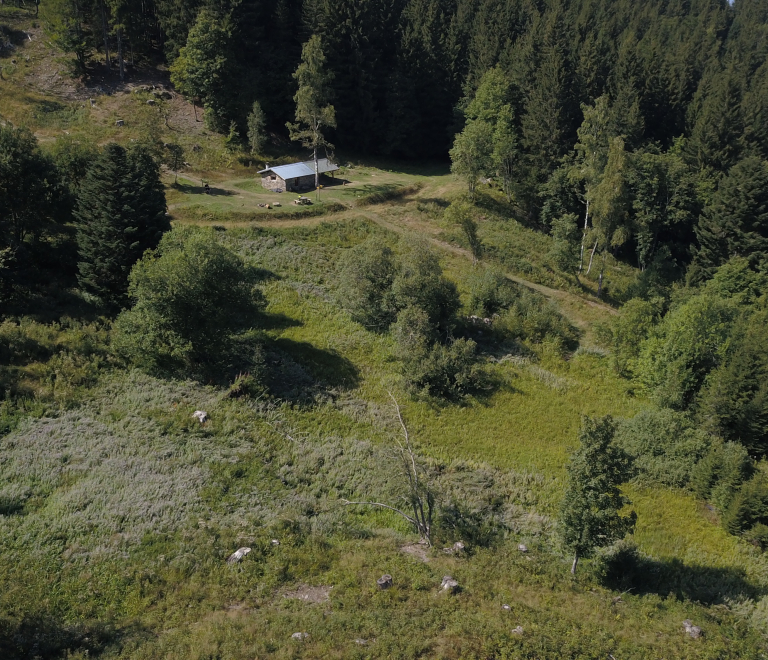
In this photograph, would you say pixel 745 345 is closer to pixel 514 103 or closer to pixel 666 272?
pixel 666 272

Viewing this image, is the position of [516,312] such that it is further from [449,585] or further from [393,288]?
[449,585]

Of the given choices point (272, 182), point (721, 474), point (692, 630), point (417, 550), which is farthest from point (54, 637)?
point (272, 182)

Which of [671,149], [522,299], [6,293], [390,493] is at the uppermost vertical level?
[671,149]

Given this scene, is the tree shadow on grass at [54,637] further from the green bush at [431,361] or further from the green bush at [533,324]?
the green bush at [533,324]

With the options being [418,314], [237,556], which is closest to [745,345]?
[418,314]

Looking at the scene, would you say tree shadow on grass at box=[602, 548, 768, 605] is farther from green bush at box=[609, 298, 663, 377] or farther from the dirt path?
the dirt path

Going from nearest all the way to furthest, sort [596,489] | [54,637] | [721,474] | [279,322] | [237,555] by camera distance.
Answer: [54,637] < [237,555] < [596,489] < [721,474] < [279,322]

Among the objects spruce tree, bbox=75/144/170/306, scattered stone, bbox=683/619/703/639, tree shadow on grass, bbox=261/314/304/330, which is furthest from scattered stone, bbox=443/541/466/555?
spruce tree, bbox=75/144/170/306
